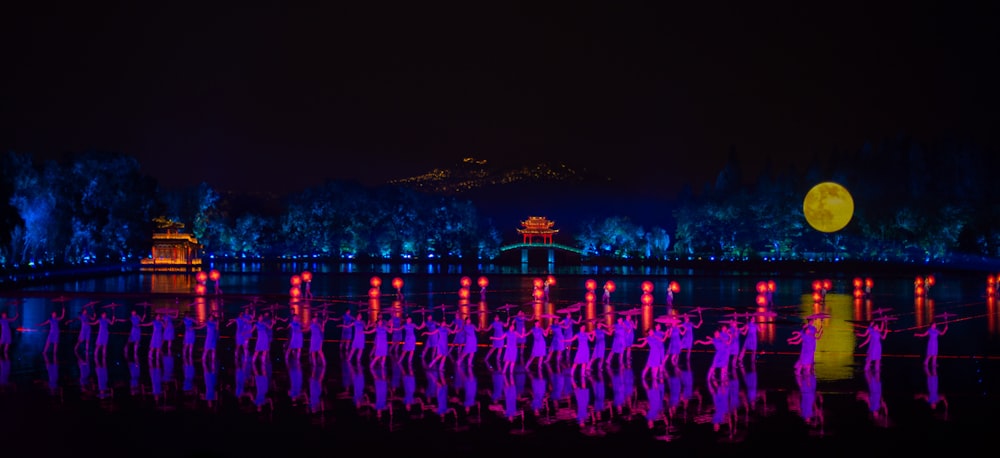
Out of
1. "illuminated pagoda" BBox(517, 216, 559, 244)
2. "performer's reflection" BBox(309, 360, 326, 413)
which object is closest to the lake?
"performer's reflection" BBox(309, 360, 326, 413)

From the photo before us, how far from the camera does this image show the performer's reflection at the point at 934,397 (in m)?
17.4

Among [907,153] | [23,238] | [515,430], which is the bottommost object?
[515,430]

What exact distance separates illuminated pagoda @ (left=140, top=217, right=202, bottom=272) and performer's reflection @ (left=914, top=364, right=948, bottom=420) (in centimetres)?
7865

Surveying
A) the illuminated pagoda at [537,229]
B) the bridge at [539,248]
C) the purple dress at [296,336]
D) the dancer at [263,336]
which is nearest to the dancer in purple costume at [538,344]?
the purple dress at [296,336]

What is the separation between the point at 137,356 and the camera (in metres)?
23.7

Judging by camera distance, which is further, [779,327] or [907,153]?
[907,153]

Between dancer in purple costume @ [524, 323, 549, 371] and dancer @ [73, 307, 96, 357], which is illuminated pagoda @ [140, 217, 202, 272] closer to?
dancer @ [73, 307, 96, 357]

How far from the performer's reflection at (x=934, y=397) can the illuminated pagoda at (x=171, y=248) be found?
78.7 meters

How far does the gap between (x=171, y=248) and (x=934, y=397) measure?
8507 cm

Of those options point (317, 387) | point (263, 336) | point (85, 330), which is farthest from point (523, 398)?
point (85, 330)

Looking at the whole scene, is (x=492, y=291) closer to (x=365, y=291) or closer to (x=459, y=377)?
(x=365, y=291)

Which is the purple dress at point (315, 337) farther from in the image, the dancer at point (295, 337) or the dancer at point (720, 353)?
the dancer at point (720, 353)

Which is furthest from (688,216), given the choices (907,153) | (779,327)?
(779,327)

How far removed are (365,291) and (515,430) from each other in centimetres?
3557
